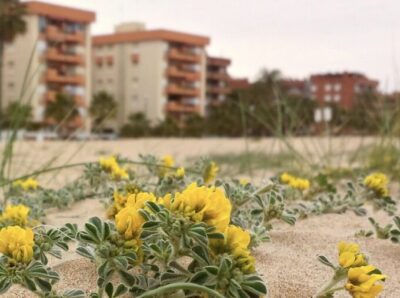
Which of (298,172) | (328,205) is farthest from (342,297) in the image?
(298,172)

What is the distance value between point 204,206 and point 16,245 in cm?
27

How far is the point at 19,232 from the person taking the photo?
88 centimetres

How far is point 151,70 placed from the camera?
149 feet

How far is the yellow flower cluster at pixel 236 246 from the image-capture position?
0.83 metres

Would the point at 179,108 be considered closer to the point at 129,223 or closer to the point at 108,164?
the point at 108,164

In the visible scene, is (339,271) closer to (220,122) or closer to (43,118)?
(220,122)

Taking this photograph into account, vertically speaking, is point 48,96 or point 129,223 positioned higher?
point 48,96

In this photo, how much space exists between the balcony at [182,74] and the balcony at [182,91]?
2.60 feet

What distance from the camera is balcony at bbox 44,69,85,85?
1518 inches

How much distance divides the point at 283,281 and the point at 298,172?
7.65ft

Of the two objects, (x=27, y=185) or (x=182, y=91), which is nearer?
(x=27, y=185)

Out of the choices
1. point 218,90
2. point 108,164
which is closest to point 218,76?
point 218,90

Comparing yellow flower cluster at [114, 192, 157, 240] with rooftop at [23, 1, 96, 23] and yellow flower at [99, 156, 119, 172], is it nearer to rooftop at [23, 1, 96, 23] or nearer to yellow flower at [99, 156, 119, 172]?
yellow flower at [99, 156, 119, 172]

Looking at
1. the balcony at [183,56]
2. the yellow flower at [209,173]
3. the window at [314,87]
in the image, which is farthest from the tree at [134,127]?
the yellow flower at [209,173]
